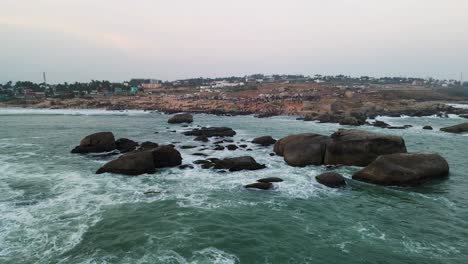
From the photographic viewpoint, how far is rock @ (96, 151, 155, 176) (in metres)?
25.3

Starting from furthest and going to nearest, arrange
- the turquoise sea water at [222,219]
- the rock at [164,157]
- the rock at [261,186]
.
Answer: the rock at [164,157]
the rock at [261,186]
the turquoise sea water at [222,219]

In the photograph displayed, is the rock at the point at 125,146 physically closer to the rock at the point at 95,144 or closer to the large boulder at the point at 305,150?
the rock at the point at 95,144

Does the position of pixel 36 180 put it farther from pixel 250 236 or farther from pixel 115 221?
pixel 250 236

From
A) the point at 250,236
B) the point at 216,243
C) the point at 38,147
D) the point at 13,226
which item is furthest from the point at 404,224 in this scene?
the point at 38,147

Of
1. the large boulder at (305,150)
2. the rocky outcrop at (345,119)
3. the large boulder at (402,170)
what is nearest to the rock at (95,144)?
the large boulder at (305,150)

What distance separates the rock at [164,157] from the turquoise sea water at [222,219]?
112 centimetres

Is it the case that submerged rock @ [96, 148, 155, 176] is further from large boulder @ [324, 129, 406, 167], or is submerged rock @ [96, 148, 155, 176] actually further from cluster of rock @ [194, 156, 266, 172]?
large boulder @ [324, 129, 406, 167]

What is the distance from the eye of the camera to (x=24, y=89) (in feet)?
522

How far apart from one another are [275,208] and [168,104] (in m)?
100

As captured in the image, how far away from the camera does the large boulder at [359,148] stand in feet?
89.8

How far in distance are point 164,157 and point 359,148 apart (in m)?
16.4

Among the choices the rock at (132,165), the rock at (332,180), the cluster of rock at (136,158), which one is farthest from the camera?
the cluster of rock at (136,158)

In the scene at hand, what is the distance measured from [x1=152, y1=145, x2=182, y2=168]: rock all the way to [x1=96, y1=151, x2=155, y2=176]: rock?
1.28 meters

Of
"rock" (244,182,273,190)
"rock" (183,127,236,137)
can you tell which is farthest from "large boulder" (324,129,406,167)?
"rock" (183,127,236,137)
